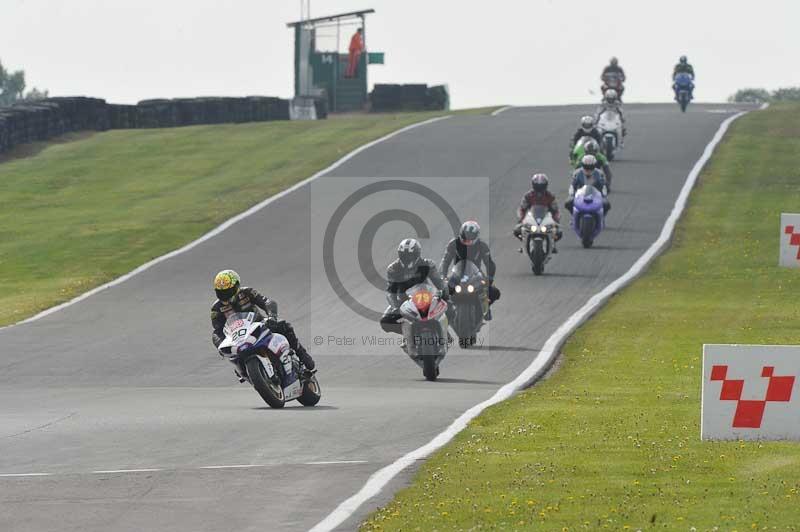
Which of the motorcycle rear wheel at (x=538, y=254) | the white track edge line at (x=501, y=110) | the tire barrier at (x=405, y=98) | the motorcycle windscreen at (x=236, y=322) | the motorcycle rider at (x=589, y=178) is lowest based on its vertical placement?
the motorcycle rear wheel at (x=538, y=254)

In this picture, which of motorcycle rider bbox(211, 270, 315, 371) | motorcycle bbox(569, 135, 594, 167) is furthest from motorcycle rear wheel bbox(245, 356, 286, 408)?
motorcycle bbox(569, 135, 594, 167)

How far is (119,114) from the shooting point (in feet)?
183

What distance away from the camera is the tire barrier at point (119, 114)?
49.4 m

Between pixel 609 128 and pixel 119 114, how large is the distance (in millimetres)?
20797

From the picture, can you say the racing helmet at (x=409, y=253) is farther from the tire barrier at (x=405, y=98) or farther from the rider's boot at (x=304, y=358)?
the tire barrier at (x=405, y=98)

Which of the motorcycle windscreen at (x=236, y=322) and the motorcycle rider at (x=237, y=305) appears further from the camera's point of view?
the motorcycle rider at (x=237, y=305)

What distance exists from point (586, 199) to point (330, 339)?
364 inches

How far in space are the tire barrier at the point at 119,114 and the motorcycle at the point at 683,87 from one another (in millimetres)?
15135

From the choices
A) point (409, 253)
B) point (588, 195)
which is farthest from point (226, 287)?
point (588, 195)

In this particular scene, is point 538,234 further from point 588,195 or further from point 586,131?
point 586,131

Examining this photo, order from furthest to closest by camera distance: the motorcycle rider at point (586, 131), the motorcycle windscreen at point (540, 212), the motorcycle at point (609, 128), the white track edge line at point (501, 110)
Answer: the white track edge line at point (501, 110) → the motorcycle at point (609, 128) → the motorcycle rider at point (586, 131) → the motorcycle windscreen at point (540, 212)

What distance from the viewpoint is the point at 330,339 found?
2322cm

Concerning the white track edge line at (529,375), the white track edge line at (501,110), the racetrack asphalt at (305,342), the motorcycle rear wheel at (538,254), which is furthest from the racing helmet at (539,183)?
Result: the white track edge line at (501,110)

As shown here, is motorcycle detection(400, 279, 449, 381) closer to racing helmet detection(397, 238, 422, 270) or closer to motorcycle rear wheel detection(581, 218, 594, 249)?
racing helmet detection(397, 238, 422, 270)
